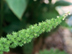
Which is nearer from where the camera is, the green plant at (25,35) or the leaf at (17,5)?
the green plant at (25,35)

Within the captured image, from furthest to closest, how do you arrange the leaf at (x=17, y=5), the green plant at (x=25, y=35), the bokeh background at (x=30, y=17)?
the bokeh background at (x=30, y=17), the leaf at (x=17, y=5), the green plant at (x=25, y=35)

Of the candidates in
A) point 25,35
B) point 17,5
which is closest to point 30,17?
point 17,5

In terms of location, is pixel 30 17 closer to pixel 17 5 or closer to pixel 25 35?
pixel 17 5

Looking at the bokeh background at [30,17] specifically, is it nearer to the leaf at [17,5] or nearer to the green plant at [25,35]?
the leaf at [17,5]

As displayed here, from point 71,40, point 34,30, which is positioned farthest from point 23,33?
point 71,40

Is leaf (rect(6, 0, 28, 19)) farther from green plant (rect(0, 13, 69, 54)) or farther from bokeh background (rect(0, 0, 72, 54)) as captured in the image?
green plant (rect(0, 13, 69, 54))

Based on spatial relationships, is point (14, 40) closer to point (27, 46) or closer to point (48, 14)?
point (27, 46)

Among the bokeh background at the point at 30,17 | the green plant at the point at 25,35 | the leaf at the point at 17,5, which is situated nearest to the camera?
the green plant at the point at 25,35

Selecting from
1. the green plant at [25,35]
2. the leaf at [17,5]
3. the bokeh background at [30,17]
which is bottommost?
the green plant at [25,35]

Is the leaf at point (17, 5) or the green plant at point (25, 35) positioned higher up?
the leaf at point (17, 5)

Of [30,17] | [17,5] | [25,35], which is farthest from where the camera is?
[30,17]

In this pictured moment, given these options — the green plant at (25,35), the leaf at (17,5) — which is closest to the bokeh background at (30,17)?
the leaf at (17,5)

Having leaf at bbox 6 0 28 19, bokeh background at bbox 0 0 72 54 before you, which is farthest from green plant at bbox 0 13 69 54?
bokeh background at bbox 0 0 72 54
